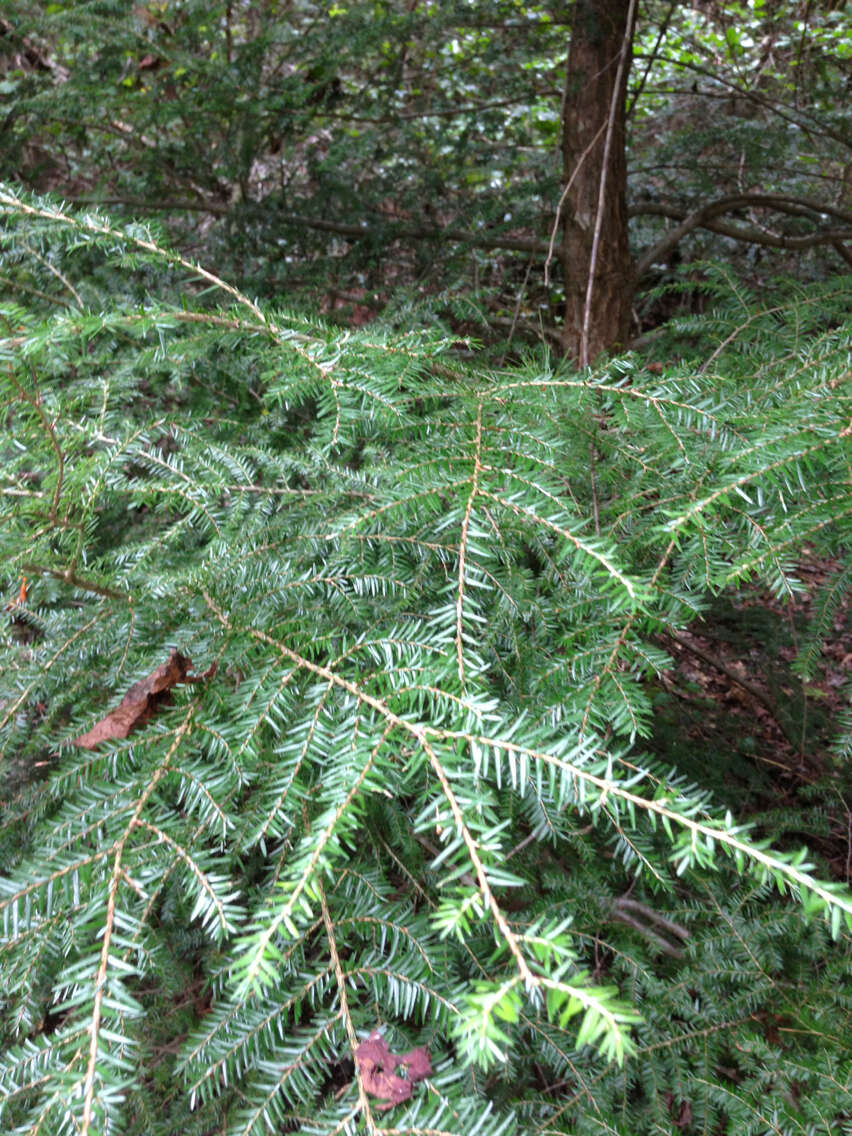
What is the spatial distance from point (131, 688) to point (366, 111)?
281 centimetres

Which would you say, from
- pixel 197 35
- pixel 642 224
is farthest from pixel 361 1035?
pixel 642 224

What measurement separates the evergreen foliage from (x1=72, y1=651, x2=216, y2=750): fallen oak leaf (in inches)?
1.5

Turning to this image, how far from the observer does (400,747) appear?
986 mm

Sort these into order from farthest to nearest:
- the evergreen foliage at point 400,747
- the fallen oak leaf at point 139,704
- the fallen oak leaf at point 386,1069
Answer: the fallen oak leaf at point 139,704
the fallen oak leaf at point 386,1069
the evergreen foliage at point 400,747

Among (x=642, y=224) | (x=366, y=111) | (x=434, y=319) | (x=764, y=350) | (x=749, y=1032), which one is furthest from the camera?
(x=642, y=224)

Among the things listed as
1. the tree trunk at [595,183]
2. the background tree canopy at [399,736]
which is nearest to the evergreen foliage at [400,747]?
the background tree canopy at [399,736]

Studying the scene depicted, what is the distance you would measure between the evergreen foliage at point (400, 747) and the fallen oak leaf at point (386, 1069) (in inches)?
0.9

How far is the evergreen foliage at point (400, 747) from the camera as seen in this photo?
0.79m

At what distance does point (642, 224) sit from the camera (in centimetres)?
422

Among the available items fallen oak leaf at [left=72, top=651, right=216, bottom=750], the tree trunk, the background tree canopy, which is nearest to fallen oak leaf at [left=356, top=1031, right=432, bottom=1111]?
the background tree canopy

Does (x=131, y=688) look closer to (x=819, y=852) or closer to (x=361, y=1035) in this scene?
(x=361, y=1035)

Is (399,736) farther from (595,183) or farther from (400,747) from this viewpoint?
(595,183)

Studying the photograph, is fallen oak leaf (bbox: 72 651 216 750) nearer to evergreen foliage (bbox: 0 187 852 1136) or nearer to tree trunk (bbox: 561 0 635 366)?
evergreen foliage (bbox: 0 187 852 1136)

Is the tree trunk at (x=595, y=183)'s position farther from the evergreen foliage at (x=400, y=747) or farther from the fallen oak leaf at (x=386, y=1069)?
the fallen oak leaf at (x=386, y=1069)
